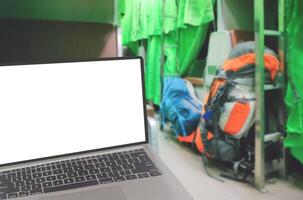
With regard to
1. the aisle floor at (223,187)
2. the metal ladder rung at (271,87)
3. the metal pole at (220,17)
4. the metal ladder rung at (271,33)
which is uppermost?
the metal pole at (220,17)

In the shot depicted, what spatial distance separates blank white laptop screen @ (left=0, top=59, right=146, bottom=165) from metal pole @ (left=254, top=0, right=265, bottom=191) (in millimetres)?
1274

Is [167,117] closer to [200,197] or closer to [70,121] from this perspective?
[200,197]

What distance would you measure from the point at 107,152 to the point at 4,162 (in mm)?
251

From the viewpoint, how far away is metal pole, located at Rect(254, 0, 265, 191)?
6.04ft

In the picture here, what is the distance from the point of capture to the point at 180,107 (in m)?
2.75

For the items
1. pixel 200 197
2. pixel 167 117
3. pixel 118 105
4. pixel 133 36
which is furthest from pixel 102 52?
pixel 133 36

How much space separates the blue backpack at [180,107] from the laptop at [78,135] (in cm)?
183

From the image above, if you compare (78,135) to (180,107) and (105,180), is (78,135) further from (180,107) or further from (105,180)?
(180,107)

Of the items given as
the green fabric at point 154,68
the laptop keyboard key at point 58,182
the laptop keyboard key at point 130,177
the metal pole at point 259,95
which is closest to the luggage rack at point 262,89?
the metal pole at point 259,95

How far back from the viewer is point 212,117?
209cm

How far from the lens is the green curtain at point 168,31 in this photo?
8.94 feet

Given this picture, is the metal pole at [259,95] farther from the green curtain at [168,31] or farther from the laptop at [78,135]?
the laptop at [78,135]

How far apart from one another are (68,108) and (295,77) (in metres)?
1.53

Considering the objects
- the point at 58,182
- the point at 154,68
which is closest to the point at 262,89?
the point at 58,182
